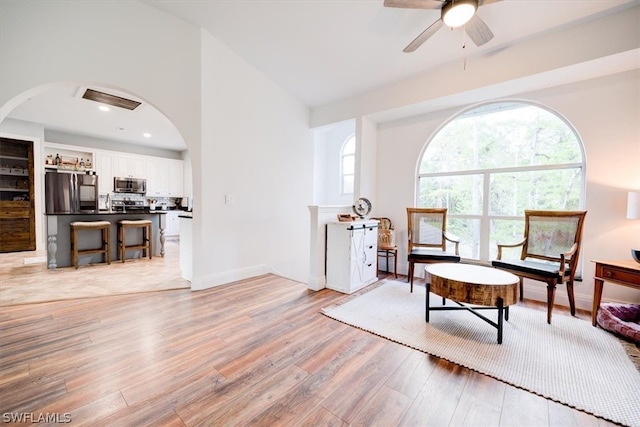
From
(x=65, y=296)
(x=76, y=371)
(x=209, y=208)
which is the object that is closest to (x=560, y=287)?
(x=209, y=208)

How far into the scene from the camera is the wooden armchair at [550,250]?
2426 mm

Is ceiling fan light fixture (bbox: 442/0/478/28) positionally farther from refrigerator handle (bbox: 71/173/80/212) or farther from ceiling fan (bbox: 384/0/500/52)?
refrigerator handle (bbox: 71/173/80/212)

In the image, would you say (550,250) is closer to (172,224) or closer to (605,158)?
(605,158)

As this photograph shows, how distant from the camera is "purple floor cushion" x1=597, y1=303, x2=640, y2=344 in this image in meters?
2.03

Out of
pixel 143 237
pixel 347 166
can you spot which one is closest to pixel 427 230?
pixel 347 166

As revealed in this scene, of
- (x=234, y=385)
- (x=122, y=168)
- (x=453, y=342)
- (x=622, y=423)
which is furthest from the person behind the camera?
(x=122, y=168)

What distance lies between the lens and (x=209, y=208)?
3.28 meters

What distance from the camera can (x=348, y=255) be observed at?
10.4 feet

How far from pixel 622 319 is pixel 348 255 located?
2.70 metres

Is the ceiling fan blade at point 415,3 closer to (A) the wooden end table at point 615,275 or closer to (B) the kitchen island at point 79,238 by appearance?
(A) the wooden end table at point 615,275

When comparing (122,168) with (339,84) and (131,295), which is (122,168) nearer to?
(131,295)

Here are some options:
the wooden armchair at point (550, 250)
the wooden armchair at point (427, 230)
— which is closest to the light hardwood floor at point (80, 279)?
the wooden armchair at point (427, 230)

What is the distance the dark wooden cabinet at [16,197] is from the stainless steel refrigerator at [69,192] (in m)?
0.56

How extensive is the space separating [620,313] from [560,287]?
0.59 m
